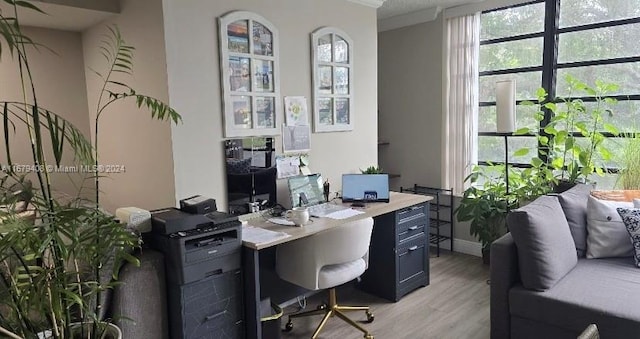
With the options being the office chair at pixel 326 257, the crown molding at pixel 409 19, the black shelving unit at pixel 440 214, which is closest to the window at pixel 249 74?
the office chair at pixel 326 257

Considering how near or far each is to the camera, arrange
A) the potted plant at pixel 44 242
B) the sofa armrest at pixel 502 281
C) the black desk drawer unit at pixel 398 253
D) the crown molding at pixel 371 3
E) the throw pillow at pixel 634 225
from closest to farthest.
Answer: the potted plant at pixel 44 242 → the sofa armrest at pixel 502 281 → the throw pillow at pixel 634 225 → the black desk drawer unit at pixel 398 253 → the crown molding at pixel 371 3

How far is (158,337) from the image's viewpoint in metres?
2.28

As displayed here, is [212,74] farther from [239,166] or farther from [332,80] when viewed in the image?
[332,80]

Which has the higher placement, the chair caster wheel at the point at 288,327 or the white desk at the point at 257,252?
the white desk at the point at 257,252

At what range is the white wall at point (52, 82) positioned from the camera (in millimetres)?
3529

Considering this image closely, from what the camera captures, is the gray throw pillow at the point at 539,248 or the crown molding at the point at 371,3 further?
the crown molding at the point at 371,3

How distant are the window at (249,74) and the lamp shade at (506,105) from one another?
1.87 metres

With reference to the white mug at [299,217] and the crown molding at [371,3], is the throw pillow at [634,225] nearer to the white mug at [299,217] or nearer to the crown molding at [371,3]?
the white mug at [299,217]

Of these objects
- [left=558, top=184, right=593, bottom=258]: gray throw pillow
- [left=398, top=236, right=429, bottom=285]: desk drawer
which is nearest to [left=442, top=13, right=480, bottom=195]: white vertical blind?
[left=398, top=236, right=429, bottom=285]: desk drawer

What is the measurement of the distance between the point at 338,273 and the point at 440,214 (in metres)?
2.36

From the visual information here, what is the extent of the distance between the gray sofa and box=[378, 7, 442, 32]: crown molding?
2520 millimetres

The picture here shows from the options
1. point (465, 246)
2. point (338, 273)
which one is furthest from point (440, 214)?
point (338, 273)

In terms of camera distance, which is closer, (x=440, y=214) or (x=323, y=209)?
(x=323, y=209)

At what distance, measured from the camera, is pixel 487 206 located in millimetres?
3990
